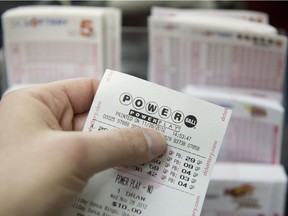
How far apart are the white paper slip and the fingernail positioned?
1 cm

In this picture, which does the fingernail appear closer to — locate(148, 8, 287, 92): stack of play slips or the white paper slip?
the white paper slip

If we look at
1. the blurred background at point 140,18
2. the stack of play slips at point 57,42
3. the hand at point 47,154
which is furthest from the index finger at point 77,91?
the blurred background at point 140,18

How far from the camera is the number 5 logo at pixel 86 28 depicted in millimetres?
831

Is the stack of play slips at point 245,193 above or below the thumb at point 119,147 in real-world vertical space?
below

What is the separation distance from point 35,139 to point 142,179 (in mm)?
135

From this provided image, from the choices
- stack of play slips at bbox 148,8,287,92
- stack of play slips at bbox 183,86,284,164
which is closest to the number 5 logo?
stack of play slips at bbox 148,8,287,92

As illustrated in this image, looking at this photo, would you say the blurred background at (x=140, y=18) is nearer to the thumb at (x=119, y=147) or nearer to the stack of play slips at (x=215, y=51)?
the stack of play slips at (x=215, y=51)

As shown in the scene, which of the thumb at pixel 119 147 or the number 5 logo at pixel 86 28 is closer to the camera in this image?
the thumb at pixel 119 147

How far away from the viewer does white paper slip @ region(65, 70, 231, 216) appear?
0.49 m

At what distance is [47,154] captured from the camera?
42 cm

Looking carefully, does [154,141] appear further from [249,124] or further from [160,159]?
[249,124]

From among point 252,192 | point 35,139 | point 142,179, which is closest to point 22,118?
point 35,139

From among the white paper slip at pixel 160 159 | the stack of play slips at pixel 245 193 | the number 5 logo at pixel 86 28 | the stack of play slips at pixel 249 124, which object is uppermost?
the number 5 logo at pixel 86 28

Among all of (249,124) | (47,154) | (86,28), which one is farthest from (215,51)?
(47,154)
